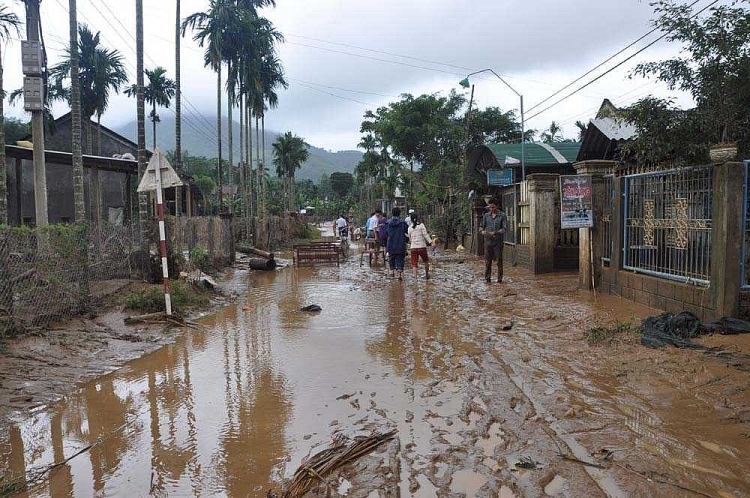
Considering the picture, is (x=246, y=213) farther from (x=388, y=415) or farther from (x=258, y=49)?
(x=388, y=415)

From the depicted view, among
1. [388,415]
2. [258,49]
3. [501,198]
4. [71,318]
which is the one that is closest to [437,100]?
[258,49]

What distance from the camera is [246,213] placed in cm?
2906

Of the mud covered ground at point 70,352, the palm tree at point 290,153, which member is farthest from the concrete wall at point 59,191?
the palm tree at point 290,153

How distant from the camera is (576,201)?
10305 mm

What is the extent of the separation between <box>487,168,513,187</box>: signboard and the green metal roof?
0.74 m

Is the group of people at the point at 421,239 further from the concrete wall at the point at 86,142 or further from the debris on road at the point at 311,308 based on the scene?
the concrete wall at the point at 86,142

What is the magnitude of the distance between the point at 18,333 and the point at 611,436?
6891 mm

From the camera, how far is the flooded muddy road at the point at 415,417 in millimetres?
3551

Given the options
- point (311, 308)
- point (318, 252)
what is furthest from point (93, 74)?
point (311, 308)

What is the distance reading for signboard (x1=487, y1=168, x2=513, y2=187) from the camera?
1833 cm

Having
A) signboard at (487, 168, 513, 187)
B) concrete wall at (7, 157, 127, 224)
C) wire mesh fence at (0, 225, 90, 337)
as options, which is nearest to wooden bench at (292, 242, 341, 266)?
signboard at (487, 168, 513, 187)

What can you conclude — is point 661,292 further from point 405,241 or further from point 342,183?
point 342,183

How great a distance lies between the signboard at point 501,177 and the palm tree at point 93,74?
75.6ft

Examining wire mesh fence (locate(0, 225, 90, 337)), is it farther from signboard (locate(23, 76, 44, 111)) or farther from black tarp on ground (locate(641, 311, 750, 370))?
black tarp on ground (locate(641, 311, 750, 370))
